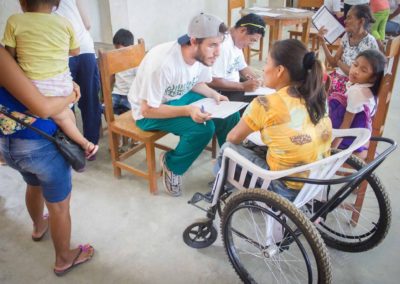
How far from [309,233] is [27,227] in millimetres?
1432

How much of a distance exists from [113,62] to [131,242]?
38.7 inches

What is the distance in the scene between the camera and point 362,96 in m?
1.71

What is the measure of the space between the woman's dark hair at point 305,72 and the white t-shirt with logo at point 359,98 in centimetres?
57

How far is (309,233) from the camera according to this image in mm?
1105

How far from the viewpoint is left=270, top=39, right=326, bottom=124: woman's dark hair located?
47.9 inches

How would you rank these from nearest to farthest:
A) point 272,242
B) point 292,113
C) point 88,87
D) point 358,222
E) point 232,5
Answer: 1. point 292,113
2. point 272,242
3. point 358,222
4. point 88,87
5. point 232,5

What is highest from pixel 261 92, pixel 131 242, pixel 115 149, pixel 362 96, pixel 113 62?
pixel 113 62

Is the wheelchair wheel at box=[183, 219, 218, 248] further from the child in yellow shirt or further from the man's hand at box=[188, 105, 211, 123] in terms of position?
the child in yellow shirt

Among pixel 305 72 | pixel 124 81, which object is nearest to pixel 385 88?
pixel 305 72

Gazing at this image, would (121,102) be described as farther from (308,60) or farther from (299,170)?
(299,170)

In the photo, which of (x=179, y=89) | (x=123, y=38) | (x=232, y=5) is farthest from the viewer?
(x=232, y=5)

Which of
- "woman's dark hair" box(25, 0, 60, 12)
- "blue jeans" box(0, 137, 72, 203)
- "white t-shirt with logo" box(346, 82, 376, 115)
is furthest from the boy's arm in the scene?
"white t-shirt with logo" box(346, 82, 376, 115)

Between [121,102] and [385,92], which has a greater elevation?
[385,92]

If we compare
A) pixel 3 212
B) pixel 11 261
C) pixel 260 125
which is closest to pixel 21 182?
pixel 3 212
